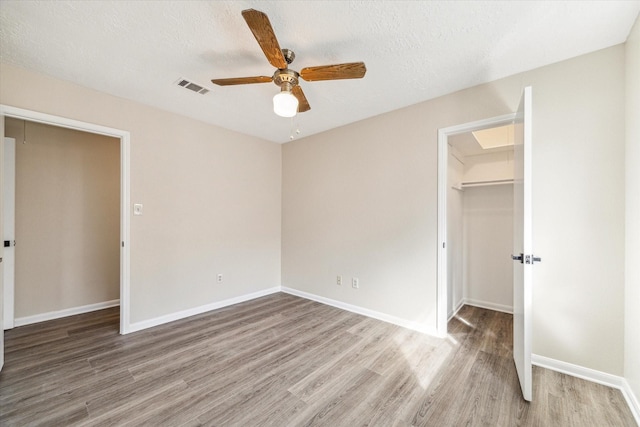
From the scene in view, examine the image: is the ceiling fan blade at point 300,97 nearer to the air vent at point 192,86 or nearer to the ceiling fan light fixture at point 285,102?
the ceiling fan light fixture at point 285,102

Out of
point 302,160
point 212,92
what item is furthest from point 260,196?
point 212,92

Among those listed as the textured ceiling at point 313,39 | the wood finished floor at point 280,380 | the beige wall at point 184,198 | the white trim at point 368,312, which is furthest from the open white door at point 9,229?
the white trim at point 368,312

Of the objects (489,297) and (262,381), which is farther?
(489,297)

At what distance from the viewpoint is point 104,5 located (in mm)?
1573

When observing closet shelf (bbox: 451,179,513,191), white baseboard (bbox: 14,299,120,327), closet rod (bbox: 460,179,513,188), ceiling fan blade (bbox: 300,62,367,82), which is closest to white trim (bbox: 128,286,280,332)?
white baseboard (bbox: 14,299,120,327)

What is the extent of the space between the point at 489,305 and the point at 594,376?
5.65 feet

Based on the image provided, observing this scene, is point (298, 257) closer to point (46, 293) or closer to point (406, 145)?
point (406, 145)

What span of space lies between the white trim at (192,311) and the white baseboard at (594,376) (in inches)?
133

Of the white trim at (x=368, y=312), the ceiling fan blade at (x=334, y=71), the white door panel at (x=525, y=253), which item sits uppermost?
the ceiling fan blade at (x=334, y=71)

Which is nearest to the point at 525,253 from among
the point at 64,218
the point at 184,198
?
the point at 184,198

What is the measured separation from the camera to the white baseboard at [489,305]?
11.5 ft

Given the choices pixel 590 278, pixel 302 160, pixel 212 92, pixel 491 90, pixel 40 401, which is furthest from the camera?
pixel 302 160

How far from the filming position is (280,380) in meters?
2.02

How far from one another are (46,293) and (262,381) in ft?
10.3
